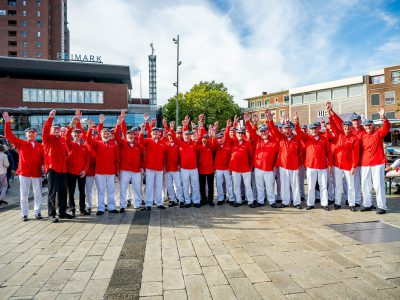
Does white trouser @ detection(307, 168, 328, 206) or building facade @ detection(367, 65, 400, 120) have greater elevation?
building facade @ detection(367, 65, 400, 120)

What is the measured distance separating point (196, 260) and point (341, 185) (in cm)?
532

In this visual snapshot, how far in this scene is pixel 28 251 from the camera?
4.59 meters

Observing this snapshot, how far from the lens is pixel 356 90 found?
46250 mm

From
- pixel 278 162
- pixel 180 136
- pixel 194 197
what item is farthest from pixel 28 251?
pixel 278 162

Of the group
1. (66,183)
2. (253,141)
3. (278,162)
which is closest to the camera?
(66,183)

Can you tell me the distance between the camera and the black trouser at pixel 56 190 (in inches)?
259

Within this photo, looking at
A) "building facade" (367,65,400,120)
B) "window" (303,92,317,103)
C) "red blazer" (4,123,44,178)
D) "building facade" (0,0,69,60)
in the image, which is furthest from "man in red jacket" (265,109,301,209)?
"building facade" (0,0,69,60)

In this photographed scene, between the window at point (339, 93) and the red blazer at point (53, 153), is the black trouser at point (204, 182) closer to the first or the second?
the red blazer at point (53, 153)

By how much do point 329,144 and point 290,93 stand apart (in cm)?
5313

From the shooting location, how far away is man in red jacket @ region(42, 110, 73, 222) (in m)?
6.56

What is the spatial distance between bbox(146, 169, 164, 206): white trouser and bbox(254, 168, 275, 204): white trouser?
2.90m

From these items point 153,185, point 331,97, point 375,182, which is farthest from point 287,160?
point 331,97

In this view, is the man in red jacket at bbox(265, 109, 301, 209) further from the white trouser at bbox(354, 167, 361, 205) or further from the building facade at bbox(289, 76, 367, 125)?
the building facade at bbox(289, 76, 367, 125)

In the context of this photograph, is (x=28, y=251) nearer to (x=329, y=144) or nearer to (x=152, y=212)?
(x=152, y=212)
